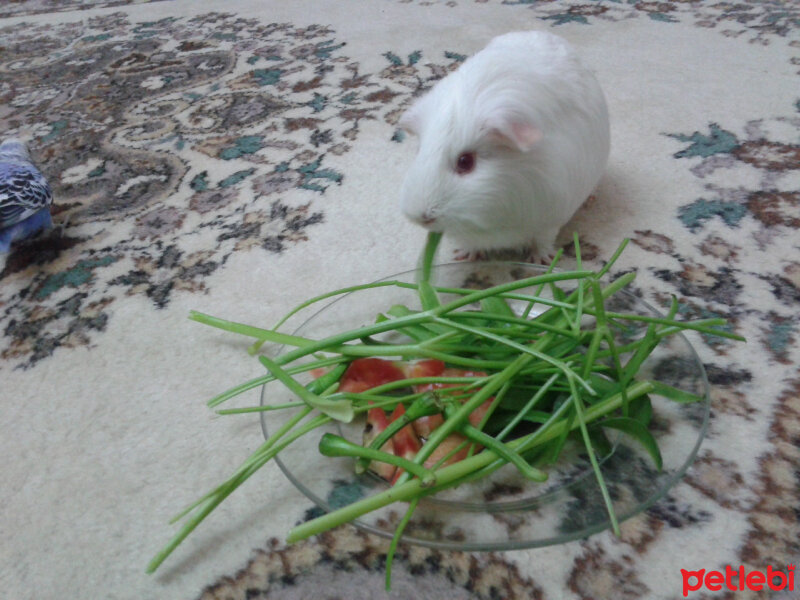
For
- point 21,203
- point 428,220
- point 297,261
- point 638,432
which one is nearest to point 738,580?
point 638,432

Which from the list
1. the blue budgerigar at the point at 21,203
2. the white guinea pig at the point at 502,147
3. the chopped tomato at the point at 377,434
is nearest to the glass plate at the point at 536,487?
the chopped tomato at the point at 377,434

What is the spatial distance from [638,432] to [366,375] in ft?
0.70

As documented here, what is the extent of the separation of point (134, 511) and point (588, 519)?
0.36m

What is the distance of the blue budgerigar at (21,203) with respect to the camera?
782mm

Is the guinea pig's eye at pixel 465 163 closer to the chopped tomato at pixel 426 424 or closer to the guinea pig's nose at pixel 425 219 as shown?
the guinea pig's nose at pixel 425 219

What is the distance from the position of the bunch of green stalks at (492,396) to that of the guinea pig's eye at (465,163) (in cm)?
17

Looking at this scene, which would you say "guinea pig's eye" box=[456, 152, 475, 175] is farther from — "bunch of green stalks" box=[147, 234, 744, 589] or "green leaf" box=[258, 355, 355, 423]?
"green leaf" box=[258, 355, 355, 423]

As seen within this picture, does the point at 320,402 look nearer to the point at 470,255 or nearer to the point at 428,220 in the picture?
the point at 428,220

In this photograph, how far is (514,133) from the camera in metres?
0.58

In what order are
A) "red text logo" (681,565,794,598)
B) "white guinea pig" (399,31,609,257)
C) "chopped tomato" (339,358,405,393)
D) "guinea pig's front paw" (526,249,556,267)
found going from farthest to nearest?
"guinea pig's front paw" (526,249,556,267) < "white guinea pig" (399,31,609,257) < "chopped tomato" (339,358,405,393) < "red text logo" (681,565,794,598)

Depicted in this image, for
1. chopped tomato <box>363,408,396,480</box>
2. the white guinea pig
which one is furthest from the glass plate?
the white guinea pig

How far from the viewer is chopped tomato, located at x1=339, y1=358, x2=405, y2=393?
0.50 m

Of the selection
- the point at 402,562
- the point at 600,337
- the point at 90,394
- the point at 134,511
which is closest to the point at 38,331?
the point at 90,394

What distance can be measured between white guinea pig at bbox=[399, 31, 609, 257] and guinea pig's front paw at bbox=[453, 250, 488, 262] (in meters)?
0.06
